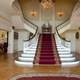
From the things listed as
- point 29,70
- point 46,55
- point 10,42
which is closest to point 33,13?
point 10,42

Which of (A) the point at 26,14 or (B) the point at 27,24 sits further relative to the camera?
(A) the point at 26,14

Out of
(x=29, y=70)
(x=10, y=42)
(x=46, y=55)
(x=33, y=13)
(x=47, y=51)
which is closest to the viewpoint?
(x=29, y=70)

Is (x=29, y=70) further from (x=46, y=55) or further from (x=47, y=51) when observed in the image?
(x=47, y=51)

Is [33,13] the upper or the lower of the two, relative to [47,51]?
upper

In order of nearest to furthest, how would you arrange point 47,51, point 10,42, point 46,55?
1. point 46,55
2. point 47,51
3. point 10,42

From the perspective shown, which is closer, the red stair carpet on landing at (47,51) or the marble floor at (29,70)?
the marble floor at (29,70)

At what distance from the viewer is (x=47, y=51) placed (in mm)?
11602

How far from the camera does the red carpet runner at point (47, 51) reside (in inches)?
405

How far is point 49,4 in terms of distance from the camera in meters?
8.97

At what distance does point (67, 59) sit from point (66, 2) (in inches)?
319

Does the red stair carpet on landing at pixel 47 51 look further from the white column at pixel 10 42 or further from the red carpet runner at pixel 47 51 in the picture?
the white column at pixel 10 42

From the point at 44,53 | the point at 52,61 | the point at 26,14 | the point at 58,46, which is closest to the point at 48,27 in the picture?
the point at 26,14

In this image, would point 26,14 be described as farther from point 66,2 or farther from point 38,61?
point 38,61

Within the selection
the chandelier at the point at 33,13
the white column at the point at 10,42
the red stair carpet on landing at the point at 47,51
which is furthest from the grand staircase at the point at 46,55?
the chandelier at the point at 33,13
